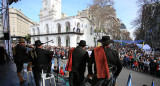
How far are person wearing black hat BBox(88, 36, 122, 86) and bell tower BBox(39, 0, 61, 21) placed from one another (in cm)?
3395

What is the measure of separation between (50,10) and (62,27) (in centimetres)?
772

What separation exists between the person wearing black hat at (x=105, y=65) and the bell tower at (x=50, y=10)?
33.9 meters

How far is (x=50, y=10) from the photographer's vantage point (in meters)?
34.1

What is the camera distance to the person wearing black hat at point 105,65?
2317 millimetres

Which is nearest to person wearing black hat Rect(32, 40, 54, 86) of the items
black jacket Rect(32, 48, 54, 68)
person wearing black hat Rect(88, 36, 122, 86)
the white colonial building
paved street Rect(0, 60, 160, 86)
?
Result: black jacket Rect(32, 48, 54, 68)

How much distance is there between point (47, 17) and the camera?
35.5m

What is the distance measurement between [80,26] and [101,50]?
30021 mm

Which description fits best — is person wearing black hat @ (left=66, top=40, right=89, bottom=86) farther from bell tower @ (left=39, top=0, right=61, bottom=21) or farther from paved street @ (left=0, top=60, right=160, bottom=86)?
bell tower @ (left=39, top=0, right=61, bottom=21)

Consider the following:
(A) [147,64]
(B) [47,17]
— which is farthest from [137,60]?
(B) [47,17]

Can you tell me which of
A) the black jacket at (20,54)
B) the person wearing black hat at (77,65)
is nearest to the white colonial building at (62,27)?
the black jacket at (20,54)

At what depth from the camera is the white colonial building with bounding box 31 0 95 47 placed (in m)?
29.9

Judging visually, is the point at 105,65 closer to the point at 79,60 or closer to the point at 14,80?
the point at 79,60

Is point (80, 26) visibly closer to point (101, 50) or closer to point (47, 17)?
point (47, 17)

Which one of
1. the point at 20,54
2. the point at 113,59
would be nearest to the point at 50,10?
the point at 20,54
